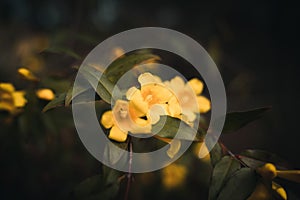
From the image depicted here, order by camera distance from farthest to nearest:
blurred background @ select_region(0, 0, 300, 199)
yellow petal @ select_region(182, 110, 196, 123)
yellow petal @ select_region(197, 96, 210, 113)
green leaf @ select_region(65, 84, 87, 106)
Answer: blurred background @ select_region(0, 0, 300, 199) < yellow petal @ select_region(197, 96, 210, 113) < yellow petal @ select_region(182, 110, 196, 123) < green leaf @ select_region(65, 84, 87, 106)

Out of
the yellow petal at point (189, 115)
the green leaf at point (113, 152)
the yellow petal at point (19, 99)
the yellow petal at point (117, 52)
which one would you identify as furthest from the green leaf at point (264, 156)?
the yellow petal at point (19, 99)

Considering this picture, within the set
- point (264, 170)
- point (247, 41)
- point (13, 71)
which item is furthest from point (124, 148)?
point (247, 41)

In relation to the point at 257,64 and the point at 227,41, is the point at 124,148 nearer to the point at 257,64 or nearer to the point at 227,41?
the point at 227,41

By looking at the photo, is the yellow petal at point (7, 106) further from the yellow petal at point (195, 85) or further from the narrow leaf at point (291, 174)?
the narrow leaf at point (291, 174)

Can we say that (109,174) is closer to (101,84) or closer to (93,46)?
(101,84)

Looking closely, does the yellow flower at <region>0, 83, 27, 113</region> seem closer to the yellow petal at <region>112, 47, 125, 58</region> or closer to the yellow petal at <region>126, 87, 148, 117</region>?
the yellow petal at <region>112, 47, 125, 58</region>

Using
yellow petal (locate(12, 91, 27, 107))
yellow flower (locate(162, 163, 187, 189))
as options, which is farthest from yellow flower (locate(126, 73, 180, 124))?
yellow flower (locate(162, 163, 187, 189))

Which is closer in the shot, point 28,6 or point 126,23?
point 126,23
